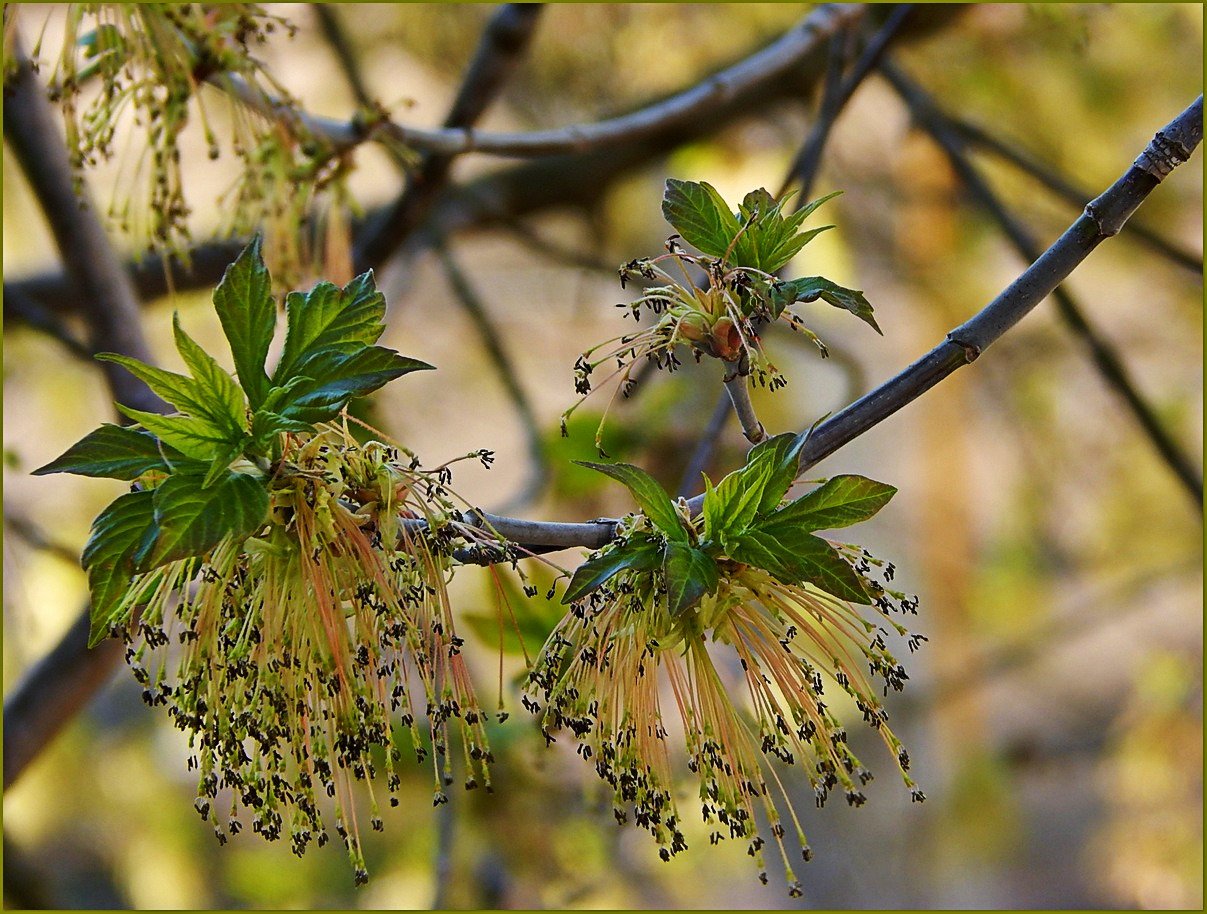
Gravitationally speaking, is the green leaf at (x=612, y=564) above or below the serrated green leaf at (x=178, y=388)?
below

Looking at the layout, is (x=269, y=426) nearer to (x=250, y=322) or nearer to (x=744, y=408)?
(x=250, y=322)

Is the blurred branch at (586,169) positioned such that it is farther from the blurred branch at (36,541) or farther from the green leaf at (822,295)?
the green leaf at (822,295)

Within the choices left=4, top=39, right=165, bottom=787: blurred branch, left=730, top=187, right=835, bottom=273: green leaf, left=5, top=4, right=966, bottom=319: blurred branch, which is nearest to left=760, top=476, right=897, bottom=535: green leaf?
left=730, top=187, right=835, bottom=273: green leaf

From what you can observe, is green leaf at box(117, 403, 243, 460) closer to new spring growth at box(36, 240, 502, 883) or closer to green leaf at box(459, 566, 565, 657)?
new spring growth at box(36, 240, 502, 883)

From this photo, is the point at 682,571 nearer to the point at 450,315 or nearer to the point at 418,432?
the point at 418,432

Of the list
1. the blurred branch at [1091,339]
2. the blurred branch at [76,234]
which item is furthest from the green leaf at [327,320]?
the blurred branch at [1091,339]

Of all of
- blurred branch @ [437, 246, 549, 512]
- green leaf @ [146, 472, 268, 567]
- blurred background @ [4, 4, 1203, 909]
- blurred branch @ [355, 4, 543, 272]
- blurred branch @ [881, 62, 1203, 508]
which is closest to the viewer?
green leaf @ [146, 472, 268, 567]
